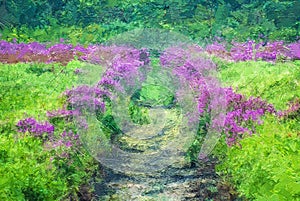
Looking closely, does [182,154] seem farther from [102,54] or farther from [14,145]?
[102,54]

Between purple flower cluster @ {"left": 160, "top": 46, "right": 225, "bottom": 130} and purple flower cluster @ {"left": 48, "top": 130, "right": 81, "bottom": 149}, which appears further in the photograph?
purple flower cluster @ {"left": 160, "top": 46, "right": 225, "bottom": 130}

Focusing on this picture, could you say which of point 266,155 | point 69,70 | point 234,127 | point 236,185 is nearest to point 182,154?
point 234,127

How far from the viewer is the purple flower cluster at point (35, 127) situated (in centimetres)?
688

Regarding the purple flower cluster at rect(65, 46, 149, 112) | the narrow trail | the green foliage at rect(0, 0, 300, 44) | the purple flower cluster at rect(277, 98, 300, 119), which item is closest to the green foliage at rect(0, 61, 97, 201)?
the purple flower cluster at rect(65, 46, 149, 112)

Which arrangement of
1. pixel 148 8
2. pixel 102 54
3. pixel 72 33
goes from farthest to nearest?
pixel 148 8
pixel 72 33
pixel 102 54

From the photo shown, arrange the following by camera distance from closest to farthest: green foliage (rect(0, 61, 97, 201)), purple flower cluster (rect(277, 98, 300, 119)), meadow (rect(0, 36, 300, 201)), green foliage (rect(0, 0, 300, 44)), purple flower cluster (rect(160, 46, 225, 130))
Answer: green foliage (rect(0, 61, 97, 201)) → meadow (rect(0, 36, 300, 201)) → purple flower cluster (rect(277, 98, 300, 119)) → purple flower cluster (rect(160, 46, 225, 130)) → green foliage (rect(0, 0, 300, 44))

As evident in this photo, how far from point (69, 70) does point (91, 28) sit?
900 centimetres

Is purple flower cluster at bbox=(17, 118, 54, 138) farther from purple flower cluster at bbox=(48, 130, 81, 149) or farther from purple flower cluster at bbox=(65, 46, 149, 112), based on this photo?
purple flower cluster at bbox=(65, 46, 149, 112)

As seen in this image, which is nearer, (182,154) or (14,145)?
(14,145)

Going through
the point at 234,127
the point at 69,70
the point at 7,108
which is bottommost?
the point at 69,70

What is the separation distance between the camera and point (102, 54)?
14.3m

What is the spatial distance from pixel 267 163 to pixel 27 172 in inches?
96.0

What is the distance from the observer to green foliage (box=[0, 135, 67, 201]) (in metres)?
5.18

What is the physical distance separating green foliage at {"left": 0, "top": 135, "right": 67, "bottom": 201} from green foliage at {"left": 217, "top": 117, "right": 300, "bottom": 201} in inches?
81.9
